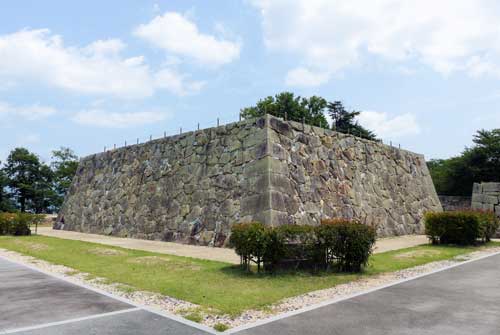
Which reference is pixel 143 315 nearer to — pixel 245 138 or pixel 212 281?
pixel 212 281

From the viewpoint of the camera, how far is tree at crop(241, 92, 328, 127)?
45094mm

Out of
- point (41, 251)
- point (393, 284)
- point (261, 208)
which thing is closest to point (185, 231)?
point (261, 208)

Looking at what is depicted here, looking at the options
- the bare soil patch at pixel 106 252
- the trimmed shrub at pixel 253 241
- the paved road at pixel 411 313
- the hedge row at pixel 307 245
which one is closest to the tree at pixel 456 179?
the hedge row at pixel 307 245

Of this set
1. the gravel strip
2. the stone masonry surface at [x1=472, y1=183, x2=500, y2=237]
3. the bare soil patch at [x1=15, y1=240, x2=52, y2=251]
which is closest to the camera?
the gravel strip

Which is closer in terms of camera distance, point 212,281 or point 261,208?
point 212,281

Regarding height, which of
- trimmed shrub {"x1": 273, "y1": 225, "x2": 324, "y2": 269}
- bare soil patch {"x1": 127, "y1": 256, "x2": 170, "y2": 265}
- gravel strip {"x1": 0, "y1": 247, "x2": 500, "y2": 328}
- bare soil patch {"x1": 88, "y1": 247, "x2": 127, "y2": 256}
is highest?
trimmed shrub {"x1": 273, "y1": 225, "x2": 324, "y2": 269}

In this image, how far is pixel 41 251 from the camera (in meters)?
14.1

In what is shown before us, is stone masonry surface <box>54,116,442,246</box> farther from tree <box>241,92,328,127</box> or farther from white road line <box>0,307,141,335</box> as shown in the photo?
tree <box>241,92,328,127</box>

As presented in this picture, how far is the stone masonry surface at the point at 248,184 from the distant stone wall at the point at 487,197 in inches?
132

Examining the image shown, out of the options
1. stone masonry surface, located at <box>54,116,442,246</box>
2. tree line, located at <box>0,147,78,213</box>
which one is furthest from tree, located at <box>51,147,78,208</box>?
stone masonry surface, located at <box>54,116,442,246</box>

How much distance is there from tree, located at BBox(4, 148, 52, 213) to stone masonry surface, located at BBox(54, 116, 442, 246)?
29394mm

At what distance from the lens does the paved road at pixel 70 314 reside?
205 inches

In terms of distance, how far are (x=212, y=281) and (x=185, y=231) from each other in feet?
29.9

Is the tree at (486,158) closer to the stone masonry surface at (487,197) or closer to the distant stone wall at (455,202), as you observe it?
the distant stone wall at (455,202)
